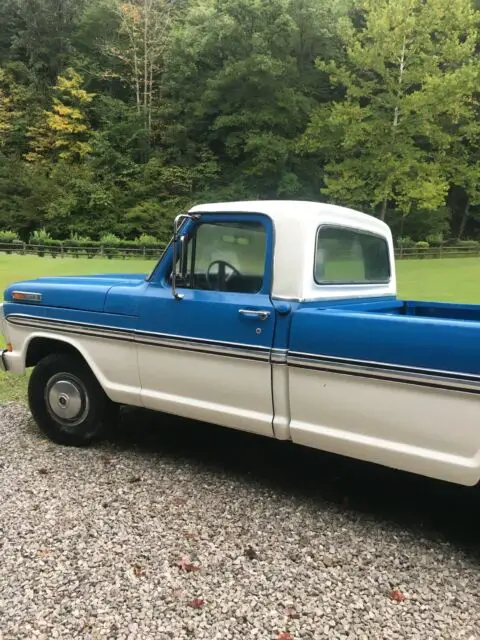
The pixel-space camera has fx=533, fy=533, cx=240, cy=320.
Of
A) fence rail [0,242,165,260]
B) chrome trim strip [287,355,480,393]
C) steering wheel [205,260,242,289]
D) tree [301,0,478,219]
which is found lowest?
fence rail [0,242,165,260]

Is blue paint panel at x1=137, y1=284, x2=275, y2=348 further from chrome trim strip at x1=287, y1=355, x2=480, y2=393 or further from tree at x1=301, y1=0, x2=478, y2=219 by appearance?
tree at x1=301, y1=0, x2=478, y2=219

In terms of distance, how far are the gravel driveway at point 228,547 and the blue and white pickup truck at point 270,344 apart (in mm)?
517

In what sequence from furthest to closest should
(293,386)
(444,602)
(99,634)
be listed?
(293,386) → (444,602) → (99,634)

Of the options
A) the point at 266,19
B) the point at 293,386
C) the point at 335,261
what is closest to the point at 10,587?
the point at 293,386

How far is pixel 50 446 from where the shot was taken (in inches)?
172

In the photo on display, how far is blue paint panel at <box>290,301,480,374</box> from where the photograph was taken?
8.34 feet

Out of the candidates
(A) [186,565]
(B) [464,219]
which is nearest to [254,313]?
(A) [186,565]

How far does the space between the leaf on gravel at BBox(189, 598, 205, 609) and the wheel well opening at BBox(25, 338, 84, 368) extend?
7.63 ft

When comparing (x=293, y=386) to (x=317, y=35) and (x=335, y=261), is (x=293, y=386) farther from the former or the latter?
(x=317, y=35)

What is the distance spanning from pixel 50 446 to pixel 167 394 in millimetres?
1313

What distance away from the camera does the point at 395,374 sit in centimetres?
274

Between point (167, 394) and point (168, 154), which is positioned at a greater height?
point (168, 154)

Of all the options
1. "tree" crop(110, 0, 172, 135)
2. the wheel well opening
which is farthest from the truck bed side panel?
"tree" crop(110, 0, 172, 135)

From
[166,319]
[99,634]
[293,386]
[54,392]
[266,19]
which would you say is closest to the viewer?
[99,634]
